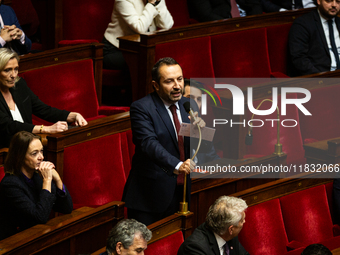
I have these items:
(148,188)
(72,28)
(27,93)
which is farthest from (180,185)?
(72,28)

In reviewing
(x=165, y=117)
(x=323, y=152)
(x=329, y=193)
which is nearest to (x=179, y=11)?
(x=323, y=152)

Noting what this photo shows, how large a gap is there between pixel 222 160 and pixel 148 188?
25cm

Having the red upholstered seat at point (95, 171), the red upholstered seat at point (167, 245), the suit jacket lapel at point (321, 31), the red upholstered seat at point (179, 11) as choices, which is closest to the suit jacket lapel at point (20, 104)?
the red upholstered seat at point (95, 171)

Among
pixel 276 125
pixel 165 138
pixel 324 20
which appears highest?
pixel 324 20

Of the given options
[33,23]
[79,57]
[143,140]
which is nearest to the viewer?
[143,140]

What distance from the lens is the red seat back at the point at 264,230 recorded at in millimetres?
875

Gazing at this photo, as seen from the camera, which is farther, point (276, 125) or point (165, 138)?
point (276, 125)

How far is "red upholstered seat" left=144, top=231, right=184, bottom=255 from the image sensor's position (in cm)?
73

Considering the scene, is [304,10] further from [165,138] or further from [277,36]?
[165,138]

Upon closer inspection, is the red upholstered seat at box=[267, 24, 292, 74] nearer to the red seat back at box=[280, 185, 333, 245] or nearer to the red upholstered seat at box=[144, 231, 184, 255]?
the red seat back at box=[280, 185, 333, 245]

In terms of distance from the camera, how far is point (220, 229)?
2.51 ft

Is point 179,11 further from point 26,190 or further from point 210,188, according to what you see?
point 26,190

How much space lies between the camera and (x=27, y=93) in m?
0.98

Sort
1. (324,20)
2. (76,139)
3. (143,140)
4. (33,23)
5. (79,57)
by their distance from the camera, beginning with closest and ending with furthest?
(143,140) → (76,139) → (79,57) → (33,23) → (324,20)
